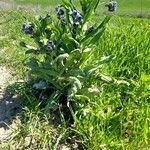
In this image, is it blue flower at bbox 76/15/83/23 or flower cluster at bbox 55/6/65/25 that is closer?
blue flower at bbox 76/15/83/23

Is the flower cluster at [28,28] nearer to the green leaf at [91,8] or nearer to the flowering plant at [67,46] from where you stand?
the flowering plant at [67,46]

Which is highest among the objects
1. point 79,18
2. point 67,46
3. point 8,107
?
point 79,18

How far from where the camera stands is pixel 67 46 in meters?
5.13

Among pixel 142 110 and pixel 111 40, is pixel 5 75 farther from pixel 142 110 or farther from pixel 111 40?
pixel 142 110

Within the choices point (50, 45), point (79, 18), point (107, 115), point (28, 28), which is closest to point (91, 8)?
point (79, 18)

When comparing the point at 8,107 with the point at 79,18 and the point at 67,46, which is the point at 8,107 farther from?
the point at 79,18

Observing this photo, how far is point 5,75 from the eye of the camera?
647 cm

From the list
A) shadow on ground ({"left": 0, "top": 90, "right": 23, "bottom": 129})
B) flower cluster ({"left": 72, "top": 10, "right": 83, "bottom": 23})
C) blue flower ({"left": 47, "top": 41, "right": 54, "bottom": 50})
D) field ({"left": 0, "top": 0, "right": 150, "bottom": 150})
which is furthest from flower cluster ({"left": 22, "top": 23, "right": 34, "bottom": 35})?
shadow on ground ({"left": 0, "top": 90, "right": 23, "bottom": 129})

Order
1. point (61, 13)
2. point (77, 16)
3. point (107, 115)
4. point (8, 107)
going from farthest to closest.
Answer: point (8, 107) → point (61, 13) → point (107, 115) → point (77, 16)

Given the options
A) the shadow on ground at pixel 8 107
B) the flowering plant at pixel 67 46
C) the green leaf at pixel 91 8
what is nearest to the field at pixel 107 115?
the shadow on ground at pixel 8 107

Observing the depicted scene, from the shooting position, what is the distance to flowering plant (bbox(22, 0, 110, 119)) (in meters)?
5.05

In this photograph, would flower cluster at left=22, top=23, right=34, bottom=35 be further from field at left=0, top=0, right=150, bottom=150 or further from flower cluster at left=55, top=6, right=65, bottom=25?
field at left=0, top=0, right=150, bottom=150

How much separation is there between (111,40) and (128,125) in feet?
5.37

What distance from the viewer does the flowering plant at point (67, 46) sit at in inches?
199
